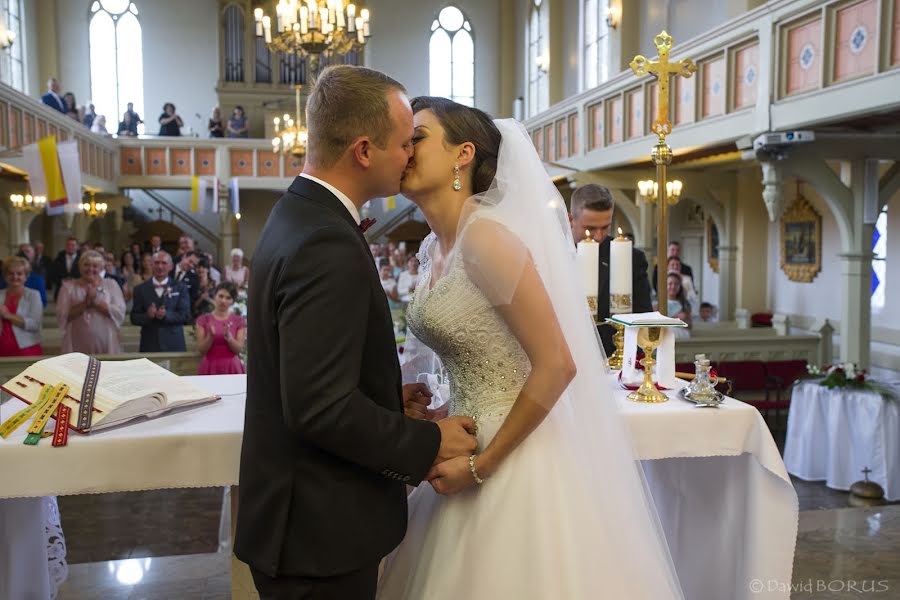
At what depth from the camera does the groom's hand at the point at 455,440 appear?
1844mm

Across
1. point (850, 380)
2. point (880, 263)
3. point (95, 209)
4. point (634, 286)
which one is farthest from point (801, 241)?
point (95, 209)

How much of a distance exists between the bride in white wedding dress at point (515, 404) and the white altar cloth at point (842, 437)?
5326 mm

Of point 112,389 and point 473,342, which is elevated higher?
point 473,342

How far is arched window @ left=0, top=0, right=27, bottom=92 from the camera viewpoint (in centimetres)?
1653

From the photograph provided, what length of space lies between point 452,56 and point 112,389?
19846 millimetres

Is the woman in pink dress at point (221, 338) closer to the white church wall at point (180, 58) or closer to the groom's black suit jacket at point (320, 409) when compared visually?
the groom's black suit jacket at point (320, 409)

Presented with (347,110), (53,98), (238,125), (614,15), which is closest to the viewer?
(347,110)

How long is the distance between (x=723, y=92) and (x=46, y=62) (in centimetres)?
1656

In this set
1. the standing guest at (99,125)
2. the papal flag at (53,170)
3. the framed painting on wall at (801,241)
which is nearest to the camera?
the papal flag at (53,170)

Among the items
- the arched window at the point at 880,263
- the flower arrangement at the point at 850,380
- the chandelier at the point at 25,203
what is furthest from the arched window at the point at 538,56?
the flower arrangement at the point at 850,380

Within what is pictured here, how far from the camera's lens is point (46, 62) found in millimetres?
18781

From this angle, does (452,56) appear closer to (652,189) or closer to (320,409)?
(652,189)

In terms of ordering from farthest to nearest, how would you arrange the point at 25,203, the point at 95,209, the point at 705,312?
the point at 95,209, the point at 25,203, the point at 705,312

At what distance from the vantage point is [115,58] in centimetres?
1978
